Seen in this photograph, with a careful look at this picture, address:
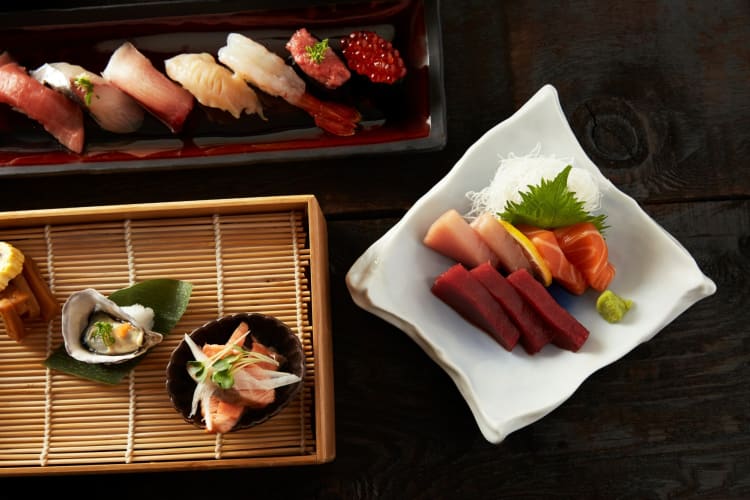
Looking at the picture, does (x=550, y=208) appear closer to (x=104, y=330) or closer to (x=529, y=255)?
(x=529, y=255)

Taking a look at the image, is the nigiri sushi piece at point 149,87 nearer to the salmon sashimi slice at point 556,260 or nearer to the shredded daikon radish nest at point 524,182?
the shredded daikon radish nest at point 524,182

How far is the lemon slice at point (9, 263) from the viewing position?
76.5 inches

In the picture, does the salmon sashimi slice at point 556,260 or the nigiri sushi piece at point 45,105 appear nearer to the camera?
the salmon sashimi slice at point 556,260

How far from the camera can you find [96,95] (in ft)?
7.55

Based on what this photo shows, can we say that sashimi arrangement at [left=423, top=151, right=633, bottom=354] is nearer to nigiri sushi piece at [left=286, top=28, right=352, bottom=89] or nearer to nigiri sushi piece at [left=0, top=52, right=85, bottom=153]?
nigiri sushi piece at [left=286, top=28, right=352, bottom=89]

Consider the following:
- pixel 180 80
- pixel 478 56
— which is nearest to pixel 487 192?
pixel 478 56

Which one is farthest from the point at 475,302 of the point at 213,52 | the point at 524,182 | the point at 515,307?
the point at 213,52

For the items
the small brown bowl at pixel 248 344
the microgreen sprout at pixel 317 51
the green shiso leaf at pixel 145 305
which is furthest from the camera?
the microgreen sprout at pixel 317 51

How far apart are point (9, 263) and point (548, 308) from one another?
143 cm

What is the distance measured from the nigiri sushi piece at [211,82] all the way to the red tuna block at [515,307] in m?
0.91

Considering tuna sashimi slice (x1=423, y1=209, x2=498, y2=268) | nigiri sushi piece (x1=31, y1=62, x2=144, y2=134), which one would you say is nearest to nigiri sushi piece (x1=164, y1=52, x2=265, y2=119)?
nigiri sushi piece (x1=31, y1=62, x2=144, y2=134)

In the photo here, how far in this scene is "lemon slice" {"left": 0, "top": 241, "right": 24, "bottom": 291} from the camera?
194cm

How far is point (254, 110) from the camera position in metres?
2.36

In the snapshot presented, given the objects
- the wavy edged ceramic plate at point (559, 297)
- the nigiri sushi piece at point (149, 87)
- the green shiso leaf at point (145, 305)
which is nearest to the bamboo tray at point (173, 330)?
the green shiso leaf at point (145, 305)
